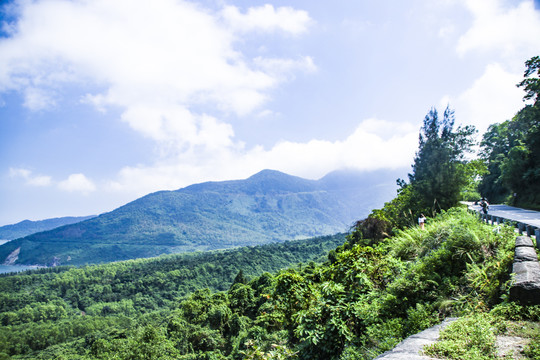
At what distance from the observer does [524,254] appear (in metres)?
4.25

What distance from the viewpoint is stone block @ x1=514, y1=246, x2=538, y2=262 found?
4142mm

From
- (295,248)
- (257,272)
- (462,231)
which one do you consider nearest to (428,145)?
(462,231)

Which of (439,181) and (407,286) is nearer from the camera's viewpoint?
(407,286)

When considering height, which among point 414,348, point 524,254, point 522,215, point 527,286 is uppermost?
point 524,254

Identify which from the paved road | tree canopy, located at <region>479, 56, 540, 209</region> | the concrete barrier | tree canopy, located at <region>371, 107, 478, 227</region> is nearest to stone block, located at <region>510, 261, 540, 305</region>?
the concrete barrier

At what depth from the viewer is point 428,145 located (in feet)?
55.2

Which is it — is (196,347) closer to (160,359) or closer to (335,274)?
(160,359)

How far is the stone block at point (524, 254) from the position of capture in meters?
4.14

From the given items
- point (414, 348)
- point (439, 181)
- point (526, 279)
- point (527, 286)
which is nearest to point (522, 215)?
point (439, 181)

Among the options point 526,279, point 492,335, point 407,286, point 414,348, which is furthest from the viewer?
point 407,286

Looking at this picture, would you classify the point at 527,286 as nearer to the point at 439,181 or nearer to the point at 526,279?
the point at 526,279

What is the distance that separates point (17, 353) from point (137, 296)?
1601 inches

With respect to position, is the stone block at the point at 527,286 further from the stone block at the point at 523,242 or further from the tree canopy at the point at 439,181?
the tree canopy at the point at 439,181

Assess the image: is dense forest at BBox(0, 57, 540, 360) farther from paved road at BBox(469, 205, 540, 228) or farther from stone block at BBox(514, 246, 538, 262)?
paved road at BBox(469, 205, 540, 228)
